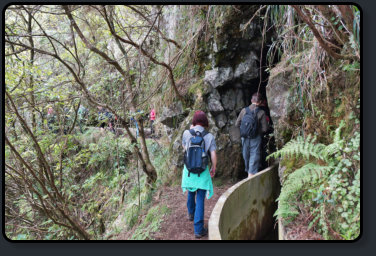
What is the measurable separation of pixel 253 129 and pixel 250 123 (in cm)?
14

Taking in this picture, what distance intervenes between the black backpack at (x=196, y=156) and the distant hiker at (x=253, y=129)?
1796mm

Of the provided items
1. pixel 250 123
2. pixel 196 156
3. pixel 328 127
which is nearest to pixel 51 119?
pixel 196 156

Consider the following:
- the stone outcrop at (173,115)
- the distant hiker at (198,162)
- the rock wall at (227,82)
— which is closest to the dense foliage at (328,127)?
the distant hiker at (198,162)

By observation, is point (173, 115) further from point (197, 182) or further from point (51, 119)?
point (197, 182)

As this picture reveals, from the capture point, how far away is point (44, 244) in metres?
2.21

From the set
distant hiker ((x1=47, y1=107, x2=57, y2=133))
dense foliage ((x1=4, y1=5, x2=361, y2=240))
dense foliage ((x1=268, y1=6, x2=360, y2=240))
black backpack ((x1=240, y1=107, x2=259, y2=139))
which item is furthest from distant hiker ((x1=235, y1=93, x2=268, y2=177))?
distant hiker ((x1=47, y1=107, x2=57, y2=133))

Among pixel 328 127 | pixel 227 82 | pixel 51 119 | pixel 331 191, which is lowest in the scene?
pixel 331 191

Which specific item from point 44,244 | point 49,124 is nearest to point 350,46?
point 44,244

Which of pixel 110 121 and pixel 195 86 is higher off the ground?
pixel 195 86

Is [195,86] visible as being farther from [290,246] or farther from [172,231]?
[290,246]

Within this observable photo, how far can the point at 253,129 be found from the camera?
15.8 ft

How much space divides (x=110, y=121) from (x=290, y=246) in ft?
14.1

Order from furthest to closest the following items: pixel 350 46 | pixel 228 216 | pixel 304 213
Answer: pixel 228 216 < pixel 304 213 < pixel 350 46

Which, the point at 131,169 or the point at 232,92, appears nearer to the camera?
the point at 232,92
